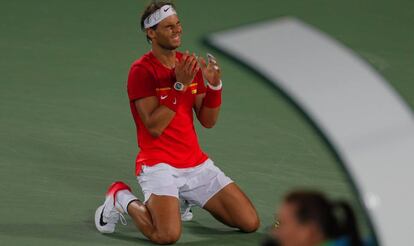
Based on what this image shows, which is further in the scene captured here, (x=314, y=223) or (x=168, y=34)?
(x=168, y=34)

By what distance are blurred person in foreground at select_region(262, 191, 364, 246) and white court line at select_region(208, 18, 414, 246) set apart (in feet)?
0.92

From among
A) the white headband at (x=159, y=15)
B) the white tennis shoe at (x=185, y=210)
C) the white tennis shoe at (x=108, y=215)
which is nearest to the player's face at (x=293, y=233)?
the white tennis shoe at (x=108, y=215)

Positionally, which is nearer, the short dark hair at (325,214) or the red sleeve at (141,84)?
the short dark hair at (325,214)

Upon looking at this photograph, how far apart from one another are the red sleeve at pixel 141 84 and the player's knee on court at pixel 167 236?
2.87ft

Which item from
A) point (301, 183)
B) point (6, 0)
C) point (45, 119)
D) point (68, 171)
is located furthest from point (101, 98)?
point (6, 0)

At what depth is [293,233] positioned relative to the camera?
3.64 m

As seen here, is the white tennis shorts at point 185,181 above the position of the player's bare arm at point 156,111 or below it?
below

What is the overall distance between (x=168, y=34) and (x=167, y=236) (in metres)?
1.32

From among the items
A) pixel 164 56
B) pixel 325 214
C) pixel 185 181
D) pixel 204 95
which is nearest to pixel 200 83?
pixel 204 95

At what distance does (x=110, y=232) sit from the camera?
Answer: 7.43m

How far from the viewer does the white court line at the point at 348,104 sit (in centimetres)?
339

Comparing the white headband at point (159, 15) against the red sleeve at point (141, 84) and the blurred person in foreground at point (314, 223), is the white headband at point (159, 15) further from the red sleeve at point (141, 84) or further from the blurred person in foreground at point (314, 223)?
the blurred person in foreground at point (314, 223)

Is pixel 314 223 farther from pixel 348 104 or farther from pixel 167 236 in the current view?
pixel 167 236

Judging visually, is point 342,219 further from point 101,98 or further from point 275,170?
point 101,98
